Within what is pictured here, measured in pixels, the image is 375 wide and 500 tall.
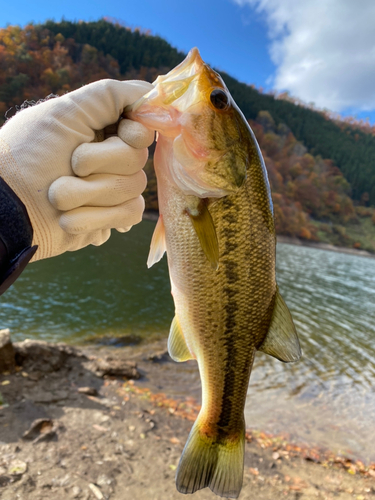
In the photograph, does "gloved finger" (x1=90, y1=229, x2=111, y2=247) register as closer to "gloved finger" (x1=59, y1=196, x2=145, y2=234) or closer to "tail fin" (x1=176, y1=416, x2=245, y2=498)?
"gloved finger" (x1=59, y1=196, x2=145, y2=234)

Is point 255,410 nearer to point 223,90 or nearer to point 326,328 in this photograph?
point 223,90

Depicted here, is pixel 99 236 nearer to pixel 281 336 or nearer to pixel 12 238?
pixel 12 238

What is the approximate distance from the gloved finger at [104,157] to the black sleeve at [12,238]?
1.33 feet

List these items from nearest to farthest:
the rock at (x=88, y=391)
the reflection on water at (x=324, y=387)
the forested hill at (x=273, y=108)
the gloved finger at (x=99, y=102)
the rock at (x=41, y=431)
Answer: the gloved finger at (x=99, y=102) → the rock at (x=41, y=431) → the rock at (x=88, y=391) → the reflection on water at (x=324, y=387) → the forested hill at (x=273, y=108)

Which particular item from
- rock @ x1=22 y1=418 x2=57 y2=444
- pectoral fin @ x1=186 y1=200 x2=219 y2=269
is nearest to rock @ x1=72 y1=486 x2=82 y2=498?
rock @ x1=22 y1=418 x2=57 y2=444

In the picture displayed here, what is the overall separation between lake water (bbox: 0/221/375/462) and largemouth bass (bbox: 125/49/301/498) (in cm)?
592

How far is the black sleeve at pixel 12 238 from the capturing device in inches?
62.7

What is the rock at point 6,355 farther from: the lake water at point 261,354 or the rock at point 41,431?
the lake water at point 261,354

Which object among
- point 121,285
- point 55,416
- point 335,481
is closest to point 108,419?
point 55,416

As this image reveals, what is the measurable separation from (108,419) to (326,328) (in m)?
13.5

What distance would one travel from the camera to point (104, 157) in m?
1.87

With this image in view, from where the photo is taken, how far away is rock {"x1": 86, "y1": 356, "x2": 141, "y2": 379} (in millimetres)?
7742

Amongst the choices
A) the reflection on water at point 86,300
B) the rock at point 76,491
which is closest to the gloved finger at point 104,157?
the rock at point 76,491

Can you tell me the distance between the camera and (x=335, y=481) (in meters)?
5.41
